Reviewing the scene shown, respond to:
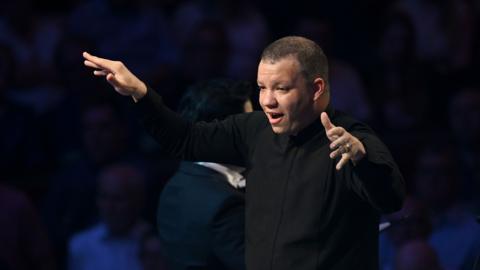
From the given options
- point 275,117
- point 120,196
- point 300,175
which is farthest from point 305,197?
point 120,196

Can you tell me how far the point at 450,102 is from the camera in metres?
6.60

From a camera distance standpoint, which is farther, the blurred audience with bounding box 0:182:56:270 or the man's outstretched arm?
the blurred audience with bounding box 0:182:56:270

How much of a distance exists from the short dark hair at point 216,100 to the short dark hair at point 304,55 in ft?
1.80

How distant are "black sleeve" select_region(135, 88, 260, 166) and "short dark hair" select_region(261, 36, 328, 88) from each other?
13.8 inches

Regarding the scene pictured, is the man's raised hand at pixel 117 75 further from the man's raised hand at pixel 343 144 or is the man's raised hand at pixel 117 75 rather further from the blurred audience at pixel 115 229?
the blurred audience at pixel 115 229

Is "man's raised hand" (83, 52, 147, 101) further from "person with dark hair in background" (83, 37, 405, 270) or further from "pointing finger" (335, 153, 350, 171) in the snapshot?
"pointing finger" (335, 153, 350, 171)

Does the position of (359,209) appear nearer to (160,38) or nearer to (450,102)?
(450,102)

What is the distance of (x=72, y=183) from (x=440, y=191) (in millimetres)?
1868

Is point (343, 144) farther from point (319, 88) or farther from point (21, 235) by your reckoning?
point (21, 235)

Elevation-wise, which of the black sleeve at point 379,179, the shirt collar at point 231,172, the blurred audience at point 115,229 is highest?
the black sleeve at point 379,179

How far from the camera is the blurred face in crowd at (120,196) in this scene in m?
5.59

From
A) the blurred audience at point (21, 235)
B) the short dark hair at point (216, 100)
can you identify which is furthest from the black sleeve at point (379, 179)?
the blurred audience at point (21, 235)

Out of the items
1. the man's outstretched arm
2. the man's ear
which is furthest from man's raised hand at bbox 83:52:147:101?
the man's ear

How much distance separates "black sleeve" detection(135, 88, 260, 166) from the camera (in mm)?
3406
